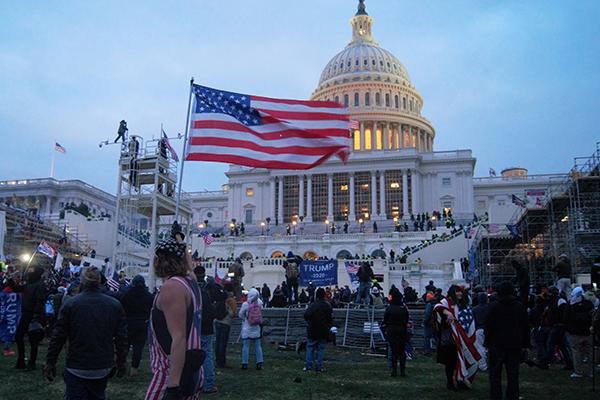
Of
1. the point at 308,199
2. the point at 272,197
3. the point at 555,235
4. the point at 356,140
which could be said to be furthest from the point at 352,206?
the point at 555,235

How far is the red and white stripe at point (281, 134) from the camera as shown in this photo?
15.9 meters

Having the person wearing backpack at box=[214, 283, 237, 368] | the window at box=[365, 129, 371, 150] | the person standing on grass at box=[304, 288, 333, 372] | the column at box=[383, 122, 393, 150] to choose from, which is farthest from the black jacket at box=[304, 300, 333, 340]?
the column at box=[383, 122, 393, 150]

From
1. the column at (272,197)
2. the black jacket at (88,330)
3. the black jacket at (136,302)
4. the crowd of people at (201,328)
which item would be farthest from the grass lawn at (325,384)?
the column at (272,197)

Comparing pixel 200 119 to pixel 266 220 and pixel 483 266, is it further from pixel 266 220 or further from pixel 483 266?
pixel 266 220

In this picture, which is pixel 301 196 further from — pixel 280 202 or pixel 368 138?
pixel 368 138

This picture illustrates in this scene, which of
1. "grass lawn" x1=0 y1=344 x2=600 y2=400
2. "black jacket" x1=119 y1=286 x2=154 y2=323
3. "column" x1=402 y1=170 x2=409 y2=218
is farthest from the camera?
"column" x1=402 y1=170 x2=409 y2=218

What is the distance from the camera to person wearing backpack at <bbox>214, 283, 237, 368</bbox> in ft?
43.0

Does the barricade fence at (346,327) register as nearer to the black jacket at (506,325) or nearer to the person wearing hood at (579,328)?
the person wearing hood at (579,328)

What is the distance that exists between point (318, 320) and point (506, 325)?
195 inches

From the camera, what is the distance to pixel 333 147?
1642cm

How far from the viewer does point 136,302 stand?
12.0m

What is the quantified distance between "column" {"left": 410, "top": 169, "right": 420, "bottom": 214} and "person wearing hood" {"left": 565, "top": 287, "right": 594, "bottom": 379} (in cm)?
6871

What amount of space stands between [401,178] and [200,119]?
70209mm

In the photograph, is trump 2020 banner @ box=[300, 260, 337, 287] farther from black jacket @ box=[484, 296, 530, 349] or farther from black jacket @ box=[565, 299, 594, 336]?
black jacket @ box=[484, 296, 530, 349]
